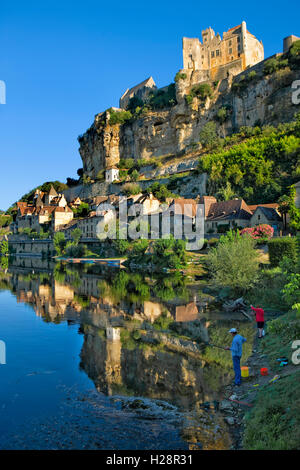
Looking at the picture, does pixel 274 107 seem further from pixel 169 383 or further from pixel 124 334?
pixel 169 383

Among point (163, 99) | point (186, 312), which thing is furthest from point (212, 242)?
point (163, 99)

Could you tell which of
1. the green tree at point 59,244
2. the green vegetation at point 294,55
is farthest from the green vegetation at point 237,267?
the green tree at point 59,244

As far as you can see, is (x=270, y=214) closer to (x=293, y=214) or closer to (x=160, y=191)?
(x=293, y=214)

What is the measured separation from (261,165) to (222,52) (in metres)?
35.8

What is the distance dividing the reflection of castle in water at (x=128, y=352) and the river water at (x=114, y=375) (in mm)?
35

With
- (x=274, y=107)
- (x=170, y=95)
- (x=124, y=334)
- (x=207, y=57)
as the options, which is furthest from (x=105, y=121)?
(x=124, y=334)

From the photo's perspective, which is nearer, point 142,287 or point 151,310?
point 151,310

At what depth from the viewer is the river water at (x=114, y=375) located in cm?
766

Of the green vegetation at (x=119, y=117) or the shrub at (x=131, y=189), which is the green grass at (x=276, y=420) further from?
the green vegetation at (x=119, y=117)

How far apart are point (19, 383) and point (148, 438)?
17.4 feet

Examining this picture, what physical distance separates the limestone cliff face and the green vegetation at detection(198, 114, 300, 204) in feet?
16.9

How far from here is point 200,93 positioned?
64875 mm
